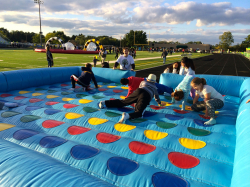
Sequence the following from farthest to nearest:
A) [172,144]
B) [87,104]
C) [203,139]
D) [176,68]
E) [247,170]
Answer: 1. [176,68]
2. [87,104]
3. [203,139]
4. [172,144]
5. [247,170]

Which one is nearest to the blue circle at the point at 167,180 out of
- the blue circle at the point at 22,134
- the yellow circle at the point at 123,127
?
the yellow circle at the point at 123,127

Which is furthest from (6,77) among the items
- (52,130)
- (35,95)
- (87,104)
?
(52,130)

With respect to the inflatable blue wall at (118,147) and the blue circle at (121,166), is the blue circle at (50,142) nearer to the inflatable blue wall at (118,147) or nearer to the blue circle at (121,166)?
the inflatable blue wall at (118,147)

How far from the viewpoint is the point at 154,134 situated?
10.0 ft

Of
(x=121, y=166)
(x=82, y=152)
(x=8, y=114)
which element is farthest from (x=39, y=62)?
(x=121, y=166)

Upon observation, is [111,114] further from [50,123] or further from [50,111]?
[50,111]

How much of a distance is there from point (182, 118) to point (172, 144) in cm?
107

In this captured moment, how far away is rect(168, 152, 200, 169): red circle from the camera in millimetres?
2321

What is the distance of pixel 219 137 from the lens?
297cm

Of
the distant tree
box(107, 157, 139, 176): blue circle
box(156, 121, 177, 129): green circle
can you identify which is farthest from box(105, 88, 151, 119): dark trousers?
the distant tree

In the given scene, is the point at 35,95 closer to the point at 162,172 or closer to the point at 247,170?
the point at 162,172

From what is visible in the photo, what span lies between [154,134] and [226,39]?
4694 inches

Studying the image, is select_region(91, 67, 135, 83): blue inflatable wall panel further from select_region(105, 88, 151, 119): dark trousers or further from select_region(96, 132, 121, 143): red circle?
Answer: select_region(96, 132, 121, 143): red circle

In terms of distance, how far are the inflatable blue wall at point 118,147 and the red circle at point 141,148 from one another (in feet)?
0.05
